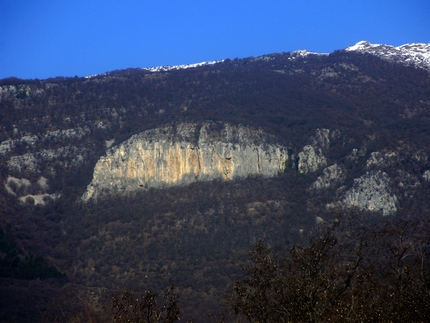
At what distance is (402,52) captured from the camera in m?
139

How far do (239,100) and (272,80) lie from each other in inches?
538

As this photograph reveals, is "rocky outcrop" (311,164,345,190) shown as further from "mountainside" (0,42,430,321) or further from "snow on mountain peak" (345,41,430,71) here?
"snow on mountain peak" (345,41,430,71)

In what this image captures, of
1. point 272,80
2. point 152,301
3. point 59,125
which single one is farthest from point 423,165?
point 152,301

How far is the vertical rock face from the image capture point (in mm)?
86438

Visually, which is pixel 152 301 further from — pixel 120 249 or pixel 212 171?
pixel 212 171

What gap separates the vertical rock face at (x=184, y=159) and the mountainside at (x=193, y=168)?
0.58 ft

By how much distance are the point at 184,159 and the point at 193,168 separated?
1809 millimetres

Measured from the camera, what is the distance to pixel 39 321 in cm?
5350

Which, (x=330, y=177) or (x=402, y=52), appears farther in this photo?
(x=402, y=52)

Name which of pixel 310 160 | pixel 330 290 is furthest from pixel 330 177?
pixel 330 290

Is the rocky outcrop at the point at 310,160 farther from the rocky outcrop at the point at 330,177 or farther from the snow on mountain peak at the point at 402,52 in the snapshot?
the snow on mountain peak at the point at 402,52

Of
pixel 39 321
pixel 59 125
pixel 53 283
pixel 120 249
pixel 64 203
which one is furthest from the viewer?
pixel 59 125

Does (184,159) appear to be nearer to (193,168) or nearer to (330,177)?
(193,168)

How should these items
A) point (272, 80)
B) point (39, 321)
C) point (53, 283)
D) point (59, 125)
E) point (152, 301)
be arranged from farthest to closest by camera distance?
point (272, 80) < point (59, 125) < point (53, 283) < point (39, 321) < point (152, 301)
